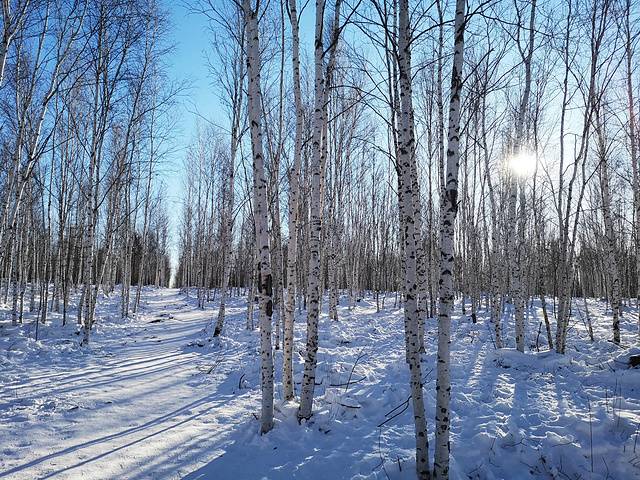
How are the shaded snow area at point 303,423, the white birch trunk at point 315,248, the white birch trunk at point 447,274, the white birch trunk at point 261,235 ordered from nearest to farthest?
the white birch trunk at point 447,274, the shaded snow area at point 303,423, the white birch trunk at point 261,235, the white birch trunk at point 315,248

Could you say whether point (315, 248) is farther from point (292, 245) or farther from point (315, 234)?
point (292, 245)

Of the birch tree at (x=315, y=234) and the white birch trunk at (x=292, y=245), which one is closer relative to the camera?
the birch tree at (x=315, y=234)

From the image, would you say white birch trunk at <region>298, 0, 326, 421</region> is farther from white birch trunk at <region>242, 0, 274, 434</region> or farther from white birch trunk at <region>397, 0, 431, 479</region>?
white birch trunk at <region>397, 0, 431, 479</region>

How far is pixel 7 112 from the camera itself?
9.00 metres

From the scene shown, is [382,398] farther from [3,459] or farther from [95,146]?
[95,146]

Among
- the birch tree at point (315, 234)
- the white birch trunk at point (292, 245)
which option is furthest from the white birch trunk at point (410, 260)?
the white birch trunk at point (292, 245)

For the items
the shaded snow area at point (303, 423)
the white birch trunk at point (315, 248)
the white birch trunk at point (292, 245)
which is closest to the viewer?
the shaded snow area at point (303, 423)

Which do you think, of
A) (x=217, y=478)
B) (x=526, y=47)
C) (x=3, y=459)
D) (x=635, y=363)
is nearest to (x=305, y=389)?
(x=217, y=478)

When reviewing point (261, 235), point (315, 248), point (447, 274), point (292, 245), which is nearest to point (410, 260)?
point (447, 274)

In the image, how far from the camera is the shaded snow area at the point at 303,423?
302 cm

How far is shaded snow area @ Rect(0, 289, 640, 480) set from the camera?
9.91ft

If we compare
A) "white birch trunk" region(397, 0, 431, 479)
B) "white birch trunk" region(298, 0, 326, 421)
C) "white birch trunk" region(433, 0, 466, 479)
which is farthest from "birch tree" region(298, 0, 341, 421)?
"white birch trunk" region(433, 0, 466, 479)

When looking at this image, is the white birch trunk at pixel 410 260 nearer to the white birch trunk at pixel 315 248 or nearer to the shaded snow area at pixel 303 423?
the shaded snow area at pixel 303 423

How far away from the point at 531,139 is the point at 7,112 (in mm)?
15378
